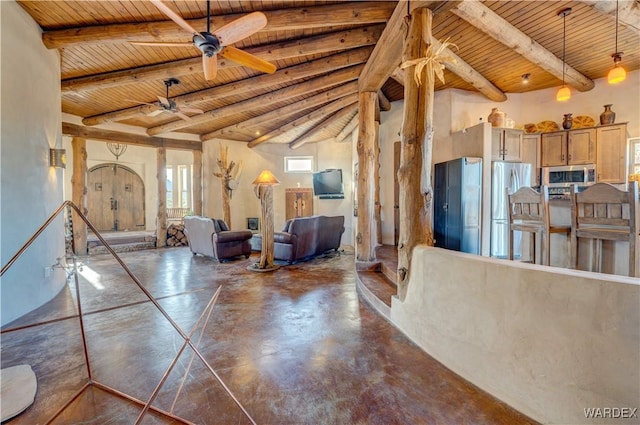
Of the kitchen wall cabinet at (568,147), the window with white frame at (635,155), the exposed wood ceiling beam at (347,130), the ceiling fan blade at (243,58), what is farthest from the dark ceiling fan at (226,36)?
the window with white frame at (635,155)

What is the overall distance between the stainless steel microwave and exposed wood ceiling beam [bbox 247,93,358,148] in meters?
4.00

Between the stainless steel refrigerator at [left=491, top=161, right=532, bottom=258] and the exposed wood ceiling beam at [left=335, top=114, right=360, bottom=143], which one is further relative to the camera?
the exposed wood ceiling beam at [left=335, top=114, right=360, bottom=143]

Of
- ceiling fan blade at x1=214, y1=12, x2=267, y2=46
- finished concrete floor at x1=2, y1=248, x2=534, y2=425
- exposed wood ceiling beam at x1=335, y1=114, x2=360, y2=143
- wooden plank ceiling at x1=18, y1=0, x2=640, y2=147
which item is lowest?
finished concrete floor at x1=2, y1=248, x2=534, y2=425

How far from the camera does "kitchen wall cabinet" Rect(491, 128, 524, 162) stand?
4984mm

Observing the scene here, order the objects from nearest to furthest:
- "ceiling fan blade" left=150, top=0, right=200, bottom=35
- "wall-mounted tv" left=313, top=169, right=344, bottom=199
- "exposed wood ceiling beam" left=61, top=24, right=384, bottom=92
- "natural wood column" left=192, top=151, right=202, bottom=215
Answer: "ceiling fan blade" left=150, top=0, right=200, bottom=35, "exposed wood ceiling beam" left=61, top=24, right=384, bottom=92, "natural wood column" left=192, top=151, right=202, bottom=215, "wall-mounted tv" left=313, top=169, right=344, bottom=199

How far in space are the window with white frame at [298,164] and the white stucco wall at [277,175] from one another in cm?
12

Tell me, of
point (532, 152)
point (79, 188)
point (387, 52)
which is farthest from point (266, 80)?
point (532, 152)

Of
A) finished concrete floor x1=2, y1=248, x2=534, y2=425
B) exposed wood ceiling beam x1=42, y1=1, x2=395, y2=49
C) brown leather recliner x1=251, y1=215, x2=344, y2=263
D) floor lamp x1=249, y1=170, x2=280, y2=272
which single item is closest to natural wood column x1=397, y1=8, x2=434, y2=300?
exposed wood ceiling beam x1=42, y1=1, x2=395, y2=49

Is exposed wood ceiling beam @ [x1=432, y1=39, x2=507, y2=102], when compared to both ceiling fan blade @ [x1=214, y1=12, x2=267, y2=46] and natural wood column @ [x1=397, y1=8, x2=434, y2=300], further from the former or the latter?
ceiling fan blade @ [x1=214, y1=12, x2=267, y2=46]

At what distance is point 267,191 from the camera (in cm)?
479

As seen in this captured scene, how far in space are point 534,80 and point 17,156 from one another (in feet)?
25.0

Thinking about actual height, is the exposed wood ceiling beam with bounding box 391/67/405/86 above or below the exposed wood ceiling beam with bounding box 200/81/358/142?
above

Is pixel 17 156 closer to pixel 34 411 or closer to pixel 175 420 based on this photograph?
pixel 34 411

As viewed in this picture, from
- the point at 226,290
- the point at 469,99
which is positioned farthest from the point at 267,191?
the point at 469,99
